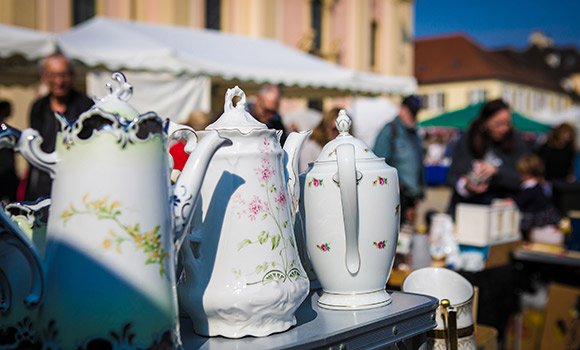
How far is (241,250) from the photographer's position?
0.93 meters

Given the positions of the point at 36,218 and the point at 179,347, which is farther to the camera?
the point at 36,218

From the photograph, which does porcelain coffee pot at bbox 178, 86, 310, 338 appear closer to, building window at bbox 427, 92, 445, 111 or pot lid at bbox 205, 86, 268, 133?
pot lid at bbox 205, 86, 268, 133

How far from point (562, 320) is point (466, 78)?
3489cm

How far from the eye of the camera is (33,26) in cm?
970

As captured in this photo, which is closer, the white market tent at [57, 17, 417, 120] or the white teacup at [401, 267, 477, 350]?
the white teacup at [401, 267, 477, 350]

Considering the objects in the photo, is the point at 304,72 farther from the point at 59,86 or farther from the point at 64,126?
the point at 64,126

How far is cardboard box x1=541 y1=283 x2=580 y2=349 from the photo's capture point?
2625 millimetres

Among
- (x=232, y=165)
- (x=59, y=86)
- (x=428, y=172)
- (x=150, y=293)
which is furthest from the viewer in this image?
(x=428, y=172)

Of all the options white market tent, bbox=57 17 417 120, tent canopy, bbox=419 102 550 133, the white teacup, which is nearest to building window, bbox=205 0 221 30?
tent canopy, bbox=419 102 550 133

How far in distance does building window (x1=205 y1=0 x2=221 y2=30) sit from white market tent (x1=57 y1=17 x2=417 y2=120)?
5.54 metres

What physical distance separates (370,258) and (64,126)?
57cm

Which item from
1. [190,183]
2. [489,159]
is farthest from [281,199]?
[489,159]

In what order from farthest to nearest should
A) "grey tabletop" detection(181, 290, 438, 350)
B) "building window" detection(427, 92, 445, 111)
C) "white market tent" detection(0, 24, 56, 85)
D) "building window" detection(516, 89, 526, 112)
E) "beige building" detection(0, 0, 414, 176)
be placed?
"building window" detection(516, 89, 526, 112)
"building window" detection(427, 92, 445, 111)
"beige building" detection(0, 0, 414, 176)
"white market tent" detection(0, 24, 56, 85)
"grey tabletop" detection(181, 290, 438, 350)

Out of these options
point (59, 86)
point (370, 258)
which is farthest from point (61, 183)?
point (59, 86)
